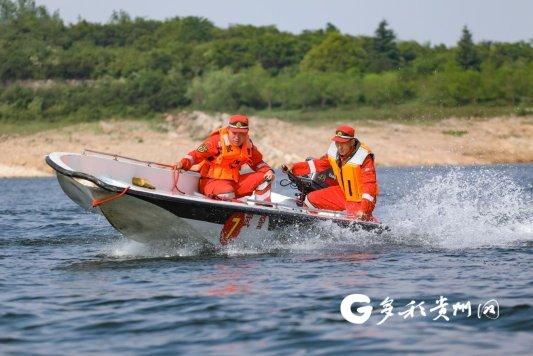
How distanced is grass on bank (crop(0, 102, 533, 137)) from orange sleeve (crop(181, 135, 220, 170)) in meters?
41.2

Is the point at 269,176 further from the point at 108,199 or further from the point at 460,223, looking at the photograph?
the point at 460,223

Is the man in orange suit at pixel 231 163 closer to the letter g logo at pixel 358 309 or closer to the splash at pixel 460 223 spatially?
the splash at pixel 460 223

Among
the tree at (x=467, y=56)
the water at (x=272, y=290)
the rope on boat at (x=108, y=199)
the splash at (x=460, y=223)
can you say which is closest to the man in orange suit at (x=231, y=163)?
the water at (x=272, y=290)

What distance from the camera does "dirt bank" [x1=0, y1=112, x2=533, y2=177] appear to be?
4753cm

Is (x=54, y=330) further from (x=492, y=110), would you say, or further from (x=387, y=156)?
(x=492, y=110)

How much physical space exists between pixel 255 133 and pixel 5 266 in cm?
3984

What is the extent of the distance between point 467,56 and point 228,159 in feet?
218

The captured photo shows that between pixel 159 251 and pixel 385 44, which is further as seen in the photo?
pixel 385 44

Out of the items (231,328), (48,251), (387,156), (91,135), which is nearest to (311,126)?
(387,156)

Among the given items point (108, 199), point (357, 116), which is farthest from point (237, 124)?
point (357, 116)

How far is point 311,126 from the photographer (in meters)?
53.9

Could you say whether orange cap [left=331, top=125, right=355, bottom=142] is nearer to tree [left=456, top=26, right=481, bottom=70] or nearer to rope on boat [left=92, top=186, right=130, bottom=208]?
rope on boat [left=92, top=186, right=130, bottom=208]

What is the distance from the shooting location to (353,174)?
13.1 m

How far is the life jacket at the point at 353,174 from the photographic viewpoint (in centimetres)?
1315
